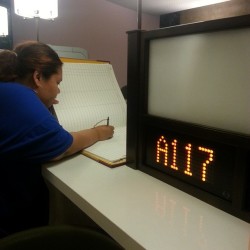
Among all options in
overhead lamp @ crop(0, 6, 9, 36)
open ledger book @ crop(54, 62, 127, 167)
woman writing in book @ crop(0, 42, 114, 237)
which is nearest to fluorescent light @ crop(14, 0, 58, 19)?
overhead lamp @ crop(0, 6, 9, 36)

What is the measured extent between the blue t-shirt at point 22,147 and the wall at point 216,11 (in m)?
4.35

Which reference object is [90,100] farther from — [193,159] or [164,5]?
[164,5]

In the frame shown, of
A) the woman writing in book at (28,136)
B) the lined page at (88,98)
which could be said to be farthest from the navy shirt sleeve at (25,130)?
the lined page at (88,98)

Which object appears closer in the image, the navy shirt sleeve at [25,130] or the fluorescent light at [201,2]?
the navy shirt sleeve at [25,130]

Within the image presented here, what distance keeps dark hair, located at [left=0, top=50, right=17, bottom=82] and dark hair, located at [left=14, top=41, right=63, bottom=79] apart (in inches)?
0.8

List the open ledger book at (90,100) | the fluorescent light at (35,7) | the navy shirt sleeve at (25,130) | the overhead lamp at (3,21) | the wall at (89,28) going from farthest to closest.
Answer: the wall at (89,28) → the overhead lamp at (3,21) → the fluorescent light at (35,7) → the open ledger book at (90,100) → the navy shirt sleeve at (25,130)

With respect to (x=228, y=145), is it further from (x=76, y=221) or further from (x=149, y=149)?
(x=76, y=221)

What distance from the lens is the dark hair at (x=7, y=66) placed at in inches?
33.7

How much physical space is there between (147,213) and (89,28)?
12.1 ft

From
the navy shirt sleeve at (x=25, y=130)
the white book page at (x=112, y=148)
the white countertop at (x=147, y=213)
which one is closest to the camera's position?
the white countertop at (x=147, y=213)

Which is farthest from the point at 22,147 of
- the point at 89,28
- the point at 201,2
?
the point at 201,2

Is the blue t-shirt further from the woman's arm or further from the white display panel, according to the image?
the white display panel

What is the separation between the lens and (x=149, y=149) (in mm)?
723

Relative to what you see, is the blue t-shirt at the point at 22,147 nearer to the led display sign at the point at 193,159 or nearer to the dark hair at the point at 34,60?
the dark hair at the point at 34,60
